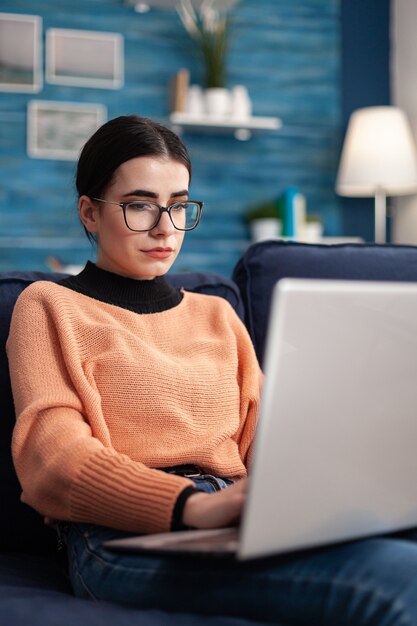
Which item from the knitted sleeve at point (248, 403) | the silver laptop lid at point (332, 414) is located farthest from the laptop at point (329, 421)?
the knitted sleeve at point (248, 403)

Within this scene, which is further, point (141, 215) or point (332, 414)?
point (141, 215)

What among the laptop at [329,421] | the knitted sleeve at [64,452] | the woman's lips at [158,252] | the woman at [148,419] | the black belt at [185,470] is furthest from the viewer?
the woman's lips at [158,252]

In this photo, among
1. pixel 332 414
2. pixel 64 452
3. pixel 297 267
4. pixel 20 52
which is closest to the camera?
pixel 332 414

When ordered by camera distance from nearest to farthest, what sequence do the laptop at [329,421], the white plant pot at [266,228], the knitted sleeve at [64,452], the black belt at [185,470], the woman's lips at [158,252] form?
the laptop at [329,421] → the knitted sleeve at [64,452] → the black belt at [185,470] → the woman's lips at [158,252] → the white plant pot at [266,228]

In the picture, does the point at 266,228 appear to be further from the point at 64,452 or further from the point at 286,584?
the point at 286,584

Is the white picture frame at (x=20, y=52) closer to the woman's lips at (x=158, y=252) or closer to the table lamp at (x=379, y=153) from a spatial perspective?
the table lamp at (x=379, y=153)

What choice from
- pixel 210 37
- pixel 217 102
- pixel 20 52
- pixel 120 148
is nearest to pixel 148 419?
pixel 120 148

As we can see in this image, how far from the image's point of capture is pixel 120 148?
1.37m

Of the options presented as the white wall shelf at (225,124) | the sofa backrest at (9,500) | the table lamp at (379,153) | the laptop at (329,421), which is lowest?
the sofa backrest at (9,500)

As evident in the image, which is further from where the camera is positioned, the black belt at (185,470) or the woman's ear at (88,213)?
the woman's ear at (88,213)

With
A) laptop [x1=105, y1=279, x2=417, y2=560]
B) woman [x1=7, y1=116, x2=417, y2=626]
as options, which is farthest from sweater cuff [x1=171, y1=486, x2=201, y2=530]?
laptop [x1=105, y1=279, x2=417, y2=560]

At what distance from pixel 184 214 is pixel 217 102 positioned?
8.89ft

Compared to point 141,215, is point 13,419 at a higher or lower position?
lower

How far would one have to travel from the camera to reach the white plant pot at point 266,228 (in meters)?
4.05
